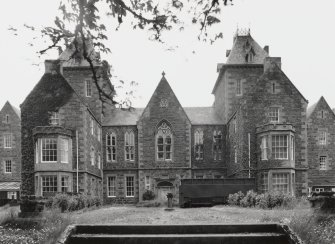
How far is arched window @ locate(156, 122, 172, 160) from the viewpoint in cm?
4122

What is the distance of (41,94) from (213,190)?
16.4 m

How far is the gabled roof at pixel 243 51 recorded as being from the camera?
139 feet

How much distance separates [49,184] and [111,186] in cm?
1009

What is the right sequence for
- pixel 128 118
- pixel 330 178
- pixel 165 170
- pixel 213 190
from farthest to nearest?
pixel 330 178
pixel 128 118
pixel 165 170
pixel 213 190

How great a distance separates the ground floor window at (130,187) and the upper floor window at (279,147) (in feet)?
48.6

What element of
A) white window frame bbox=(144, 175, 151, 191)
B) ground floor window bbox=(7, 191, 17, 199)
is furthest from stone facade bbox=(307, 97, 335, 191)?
ground floor window bbox=(7, 191, 17, 199)

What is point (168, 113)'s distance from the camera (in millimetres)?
41594

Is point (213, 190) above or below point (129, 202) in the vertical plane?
above

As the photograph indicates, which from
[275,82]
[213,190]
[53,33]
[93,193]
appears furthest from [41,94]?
[53,33]

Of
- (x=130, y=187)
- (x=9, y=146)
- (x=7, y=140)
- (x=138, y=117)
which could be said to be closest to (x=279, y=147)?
(x=130, y=187)

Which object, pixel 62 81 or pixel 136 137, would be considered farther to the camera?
pixel 136 137

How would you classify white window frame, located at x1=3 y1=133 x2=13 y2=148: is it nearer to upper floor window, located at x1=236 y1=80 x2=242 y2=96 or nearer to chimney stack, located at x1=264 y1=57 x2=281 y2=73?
upper floor window, located at x1=236 y1=80 x2=242 y2=96

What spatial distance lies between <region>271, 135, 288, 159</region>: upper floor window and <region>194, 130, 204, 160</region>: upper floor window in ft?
33.1

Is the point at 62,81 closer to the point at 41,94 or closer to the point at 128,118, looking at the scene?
the point at 41,94
